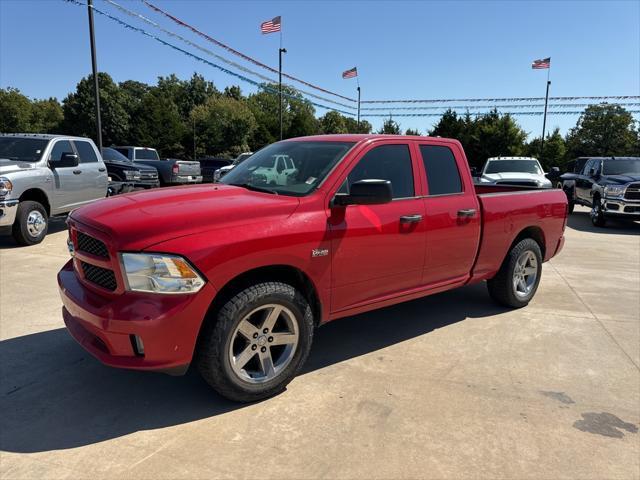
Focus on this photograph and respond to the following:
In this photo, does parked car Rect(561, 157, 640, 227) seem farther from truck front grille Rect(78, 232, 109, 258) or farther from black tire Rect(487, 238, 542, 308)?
truck front grille Rect(78, 232, 109, 258)

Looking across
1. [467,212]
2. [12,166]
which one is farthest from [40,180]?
[467,212]

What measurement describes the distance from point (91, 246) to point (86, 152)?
26.2ft

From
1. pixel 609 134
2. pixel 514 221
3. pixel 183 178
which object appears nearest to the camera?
pixel 514 221

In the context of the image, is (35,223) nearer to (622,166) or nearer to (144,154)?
(144,154)

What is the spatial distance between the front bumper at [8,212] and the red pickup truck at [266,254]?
5.21 meters

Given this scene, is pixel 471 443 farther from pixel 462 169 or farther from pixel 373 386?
pixel 462 169

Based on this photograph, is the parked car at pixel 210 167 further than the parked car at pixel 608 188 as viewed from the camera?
Yes

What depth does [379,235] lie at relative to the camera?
12.3ft

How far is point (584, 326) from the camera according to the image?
196 inches

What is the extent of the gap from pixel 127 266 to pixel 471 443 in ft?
7.68

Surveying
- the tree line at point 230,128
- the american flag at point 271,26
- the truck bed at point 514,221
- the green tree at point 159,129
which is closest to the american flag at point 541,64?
the tree line at point 230,128

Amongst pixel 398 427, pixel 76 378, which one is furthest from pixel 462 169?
pixel 76 378

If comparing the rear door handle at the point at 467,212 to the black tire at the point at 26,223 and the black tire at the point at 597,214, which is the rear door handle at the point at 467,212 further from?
the black tire at the point at 597,214

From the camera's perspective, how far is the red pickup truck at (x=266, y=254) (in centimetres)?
280
